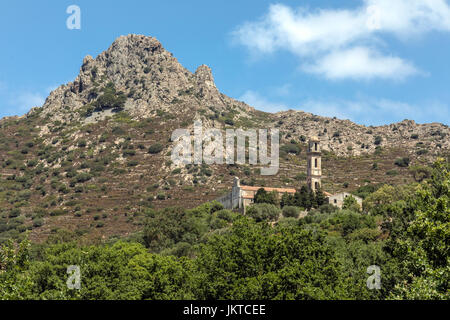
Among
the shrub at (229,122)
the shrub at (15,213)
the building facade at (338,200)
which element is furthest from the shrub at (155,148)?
the building facade at (338,200)

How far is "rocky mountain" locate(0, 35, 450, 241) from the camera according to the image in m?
131

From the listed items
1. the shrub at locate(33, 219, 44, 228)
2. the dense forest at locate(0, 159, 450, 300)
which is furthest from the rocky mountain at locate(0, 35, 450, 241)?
the dense forest at locate(0, 159, 450, 300)

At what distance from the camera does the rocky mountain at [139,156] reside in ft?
429

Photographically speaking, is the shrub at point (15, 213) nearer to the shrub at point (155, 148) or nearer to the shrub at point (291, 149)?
the shrub at point (155, 148)

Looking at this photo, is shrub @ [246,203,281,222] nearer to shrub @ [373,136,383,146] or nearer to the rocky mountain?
the rocky mountain

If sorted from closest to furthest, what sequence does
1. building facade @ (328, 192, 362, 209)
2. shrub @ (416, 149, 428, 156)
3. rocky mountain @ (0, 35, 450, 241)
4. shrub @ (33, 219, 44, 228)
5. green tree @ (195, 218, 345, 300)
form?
green tree @ (195, 218, 345, 300), building facade @ (328, 192, 362, 209), shrub @ (33, 219, 44, 228), rocky mountain @ (0, 35, 450, 241), shrub @ (416, 149, 428, 156)

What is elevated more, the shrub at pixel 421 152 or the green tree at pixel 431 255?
the shrub at pixel 421 152

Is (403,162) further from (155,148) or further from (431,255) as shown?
(431,255)

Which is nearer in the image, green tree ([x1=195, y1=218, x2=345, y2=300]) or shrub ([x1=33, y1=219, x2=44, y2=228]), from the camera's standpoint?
Result: green tree ([x1=195, y1=218, x2=345, y2=300])

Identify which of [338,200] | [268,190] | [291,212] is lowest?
[291,212]

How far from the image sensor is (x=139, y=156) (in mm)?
157375

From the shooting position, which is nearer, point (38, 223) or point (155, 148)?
point (38, 223)

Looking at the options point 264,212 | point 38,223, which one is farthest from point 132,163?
point 264,212
